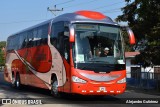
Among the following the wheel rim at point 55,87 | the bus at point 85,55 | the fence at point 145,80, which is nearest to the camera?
the bus at point 85,55

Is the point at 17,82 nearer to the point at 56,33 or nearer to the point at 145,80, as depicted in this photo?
the point at 56,33

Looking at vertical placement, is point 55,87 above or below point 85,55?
below

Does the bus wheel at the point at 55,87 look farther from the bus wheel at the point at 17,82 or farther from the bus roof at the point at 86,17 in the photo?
the bus wheel at the point at 17,82

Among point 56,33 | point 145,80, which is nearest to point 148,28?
point 145,80

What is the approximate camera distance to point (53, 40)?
17.2 meters

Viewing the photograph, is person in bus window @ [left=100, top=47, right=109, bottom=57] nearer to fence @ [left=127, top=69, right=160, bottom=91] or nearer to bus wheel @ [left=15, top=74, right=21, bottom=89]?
bus wheel @ [left=15, top=74, right=21, bottom=89]

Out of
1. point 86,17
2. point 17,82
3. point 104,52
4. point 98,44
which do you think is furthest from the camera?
point 17,82

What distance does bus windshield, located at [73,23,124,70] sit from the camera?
1514 cm

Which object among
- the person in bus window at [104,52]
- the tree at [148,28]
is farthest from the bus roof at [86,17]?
the tree at [148,28]

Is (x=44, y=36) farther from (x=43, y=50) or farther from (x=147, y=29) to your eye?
(x=147, y=29)

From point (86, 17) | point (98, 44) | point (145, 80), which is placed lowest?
point (145, 80)

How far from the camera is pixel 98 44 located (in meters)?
15.5

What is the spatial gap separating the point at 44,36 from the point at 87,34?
3.77 meters

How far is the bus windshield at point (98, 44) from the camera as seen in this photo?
596 inches
